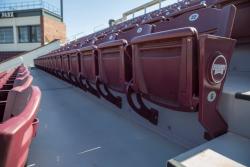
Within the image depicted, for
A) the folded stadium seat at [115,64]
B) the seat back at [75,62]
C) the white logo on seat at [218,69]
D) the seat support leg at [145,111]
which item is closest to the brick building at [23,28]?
the seat back at [75,62]

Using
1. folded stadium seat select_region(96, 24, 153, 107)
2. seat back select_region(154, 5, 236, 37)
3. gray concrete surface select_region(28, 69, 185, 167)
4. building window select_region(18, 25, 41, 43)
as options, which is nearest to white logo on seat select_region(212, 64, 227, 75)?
seat back select_region(154, 5, 236, 37)

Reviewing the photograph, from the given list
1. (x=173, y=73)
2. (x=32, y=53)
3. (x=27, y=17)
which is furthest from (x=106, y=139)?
(x=27, y=17)

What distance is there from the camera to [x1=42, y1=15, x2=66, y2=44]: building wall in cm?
827

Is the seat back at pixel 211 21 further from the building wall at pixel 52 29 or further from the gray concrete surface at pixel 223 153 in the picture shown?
the building wall at pixel 52 29

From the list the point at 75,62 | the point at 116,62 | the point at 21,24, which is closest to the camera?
the point at 116,62

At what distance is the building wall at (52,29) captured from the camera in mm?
8273

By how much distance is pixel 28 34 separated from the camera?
8.27 meters

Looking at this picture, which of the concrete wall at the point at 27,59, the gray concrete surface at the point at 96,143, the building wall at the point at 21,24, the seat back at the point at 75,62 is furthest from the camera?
the building wall at the point at 21,24

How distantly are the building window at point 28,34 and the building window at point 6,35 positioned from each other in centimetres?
32

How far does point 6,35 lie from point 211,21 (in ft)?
30.0

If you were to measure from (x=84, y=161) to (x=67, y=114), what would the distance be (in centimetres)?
43

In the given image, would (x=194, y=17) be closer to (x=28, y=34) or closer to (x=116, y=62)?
(x=116, y=62)

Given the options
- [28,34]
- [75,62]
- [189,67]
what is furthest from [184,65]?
[28,34]

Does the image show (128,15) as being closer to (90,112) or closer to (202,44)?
(90,112)
